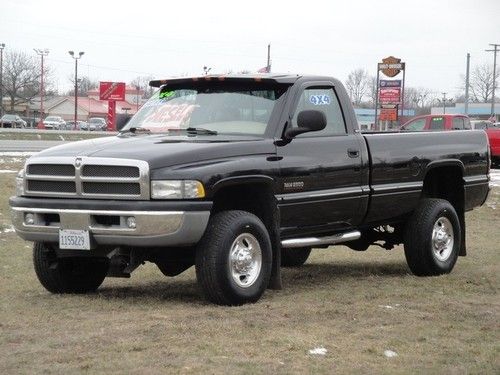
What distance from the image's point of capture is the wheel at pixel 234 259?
7.84 meters

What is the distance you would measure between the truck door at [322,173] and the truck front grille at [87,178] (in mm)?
1383

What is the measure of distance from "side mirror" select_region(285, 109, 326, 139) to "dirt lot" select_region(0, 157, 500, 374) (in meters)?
1.37

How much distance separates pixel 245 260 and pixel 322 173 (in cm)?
125

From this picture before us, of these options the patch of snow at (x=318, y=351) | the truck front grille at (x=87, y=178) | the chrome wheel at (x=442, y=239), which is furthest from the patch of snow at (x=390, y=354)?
the chrome wheel at (x=442, y=239)

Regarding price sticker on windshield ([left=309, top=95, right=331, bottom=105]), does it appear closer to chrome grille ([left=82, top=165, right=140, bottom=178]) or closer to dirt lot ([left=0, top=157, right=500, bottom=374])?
dirt lot ([left=0, top=157, right=500, bottom=374])

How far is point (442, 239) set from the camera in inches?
412

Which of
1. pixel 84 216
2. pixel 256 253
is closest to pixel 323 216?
pixel 256 253

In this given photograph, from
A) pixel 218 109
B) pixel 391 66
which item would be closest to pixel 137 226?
pixel 218 109

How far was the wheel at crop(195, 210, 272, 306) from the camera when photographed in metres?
7.84

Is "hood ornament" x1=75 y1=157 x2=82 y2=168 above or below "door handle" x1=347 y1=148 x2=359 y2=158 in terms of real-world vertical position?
below

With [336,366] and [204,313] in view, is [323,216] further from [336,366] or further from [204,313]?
[336,366]

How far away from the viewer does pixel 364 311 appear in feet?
25.9

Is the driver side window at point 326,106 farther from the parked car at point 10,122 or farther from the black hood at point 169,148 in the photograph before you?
the parked car at point 10,122

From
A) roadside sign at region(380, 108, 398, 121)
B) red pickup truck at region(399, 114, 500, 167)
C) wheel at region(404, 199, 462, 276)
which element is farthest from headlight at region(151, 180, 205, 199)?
roadside sign at region(380, 108, 398, 121)
